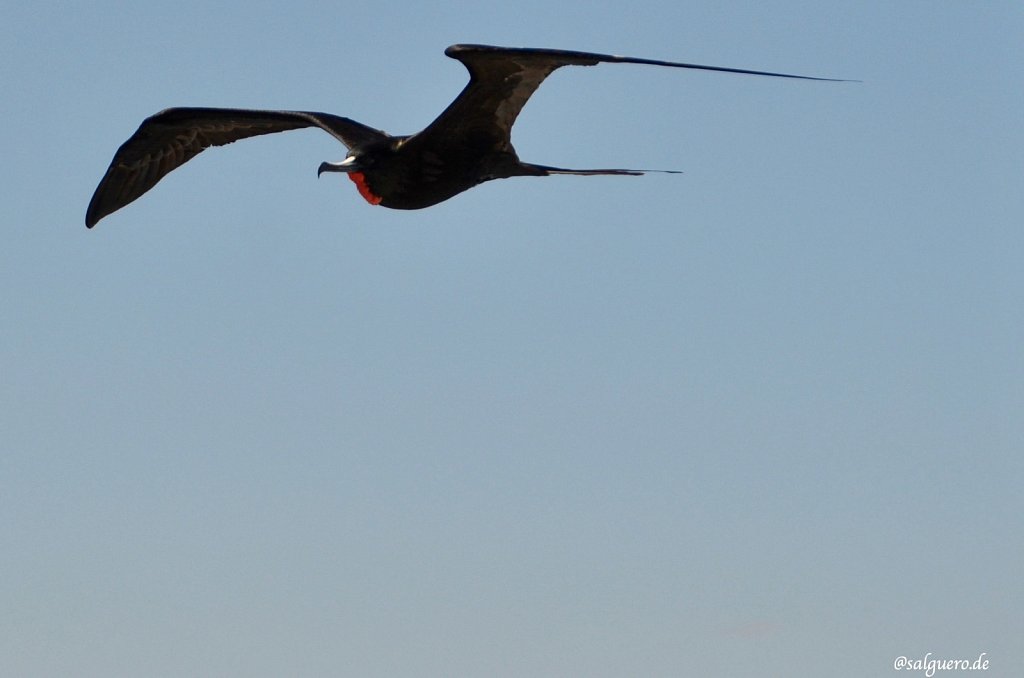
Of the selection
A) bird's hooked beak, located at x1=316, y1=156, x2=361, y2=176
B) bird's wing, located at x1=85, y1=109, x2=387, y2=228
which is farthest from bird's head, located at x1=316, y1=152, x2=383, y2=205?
bird's wing, located at x1=85, y1=109, x2=387, y2=228

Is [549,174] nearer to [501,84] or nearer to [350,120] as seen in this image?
[501,84]

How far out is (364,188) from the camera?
10.7 m

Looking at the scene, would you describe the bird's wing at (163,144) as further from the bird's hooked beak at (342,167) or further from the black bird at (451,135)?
the bird's hooked beak at (342,167)

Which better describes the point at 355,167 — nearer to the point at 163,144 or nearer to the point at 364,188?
the point at 364,188

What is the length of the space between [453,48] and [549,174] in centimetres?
164

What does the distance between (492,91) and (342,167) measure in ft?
4.22

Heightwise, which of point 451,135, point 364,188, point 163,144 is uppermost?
point 163,144

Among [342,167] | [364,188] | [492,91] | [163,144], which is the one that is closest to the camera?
[492,91]

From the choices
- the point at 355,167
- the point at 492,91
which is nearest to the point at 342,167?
the point at 355,167

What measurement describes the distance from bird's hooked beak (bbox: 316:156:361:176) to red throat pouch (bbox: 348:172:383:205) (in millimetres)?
92

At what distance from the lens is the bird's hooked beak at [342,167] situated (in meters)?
10.4

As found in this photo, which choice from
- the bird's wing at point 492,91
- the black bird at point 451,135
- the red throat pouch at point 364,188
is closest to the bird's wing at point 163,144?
the black bird at point 451,135

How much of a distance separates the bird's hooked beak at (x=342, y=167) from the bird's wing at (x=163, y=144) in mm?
1665

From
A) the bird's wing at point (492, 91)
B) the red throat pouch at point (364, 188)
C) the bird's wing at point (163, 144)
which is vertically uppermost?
the bird's wing at point (163, 144)
